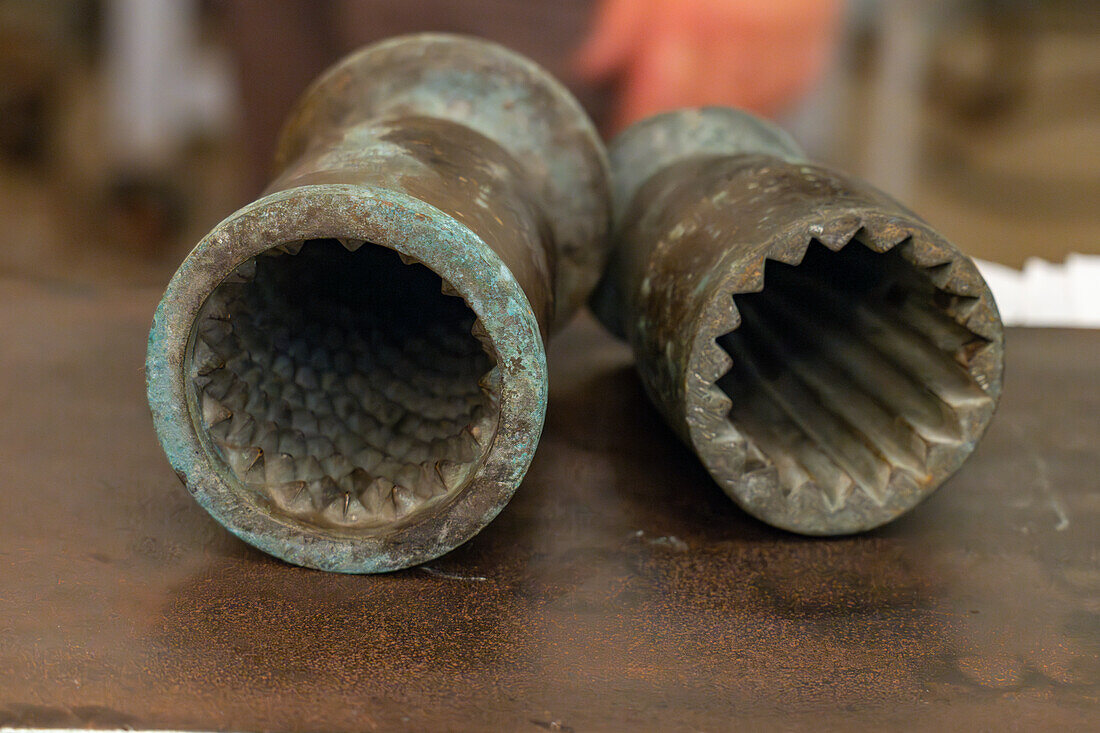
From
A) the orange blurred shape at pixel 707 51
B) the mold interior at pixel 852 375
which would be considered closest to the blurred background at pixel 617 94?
the orange blurred shape at pixel 707 51

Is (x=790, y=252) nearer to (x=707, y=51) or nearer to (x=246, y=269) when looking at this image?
(x=246, y=269)

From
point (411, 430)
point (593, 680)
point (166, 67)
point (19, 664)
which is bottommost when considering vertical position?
point (593, 680)

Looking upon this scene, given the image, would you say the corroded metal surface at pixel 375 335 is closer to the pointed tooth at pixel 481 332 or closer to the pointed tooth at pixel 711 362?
the pointed tooth at pixel 481 332

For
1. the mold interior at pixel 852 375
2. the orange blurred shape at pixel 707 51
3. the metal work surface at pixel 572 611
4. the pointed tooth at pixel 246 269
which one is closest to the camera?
the metal work surface at pixel 572 611

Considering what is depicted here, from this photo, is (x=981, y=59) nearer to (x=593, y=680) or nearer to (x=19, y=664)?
(x=593, y=680)

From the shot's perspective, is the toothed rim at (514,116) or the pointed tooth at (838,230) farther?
the toothed rim at (514,116)

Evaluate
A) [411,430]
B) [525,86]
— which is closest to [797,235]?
[411,430]

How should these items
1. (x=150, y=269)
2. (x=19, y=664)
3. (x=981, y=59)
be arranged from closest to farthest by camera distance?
(x=19, y=664), (x=150, y=269), (x=981, y=59)
